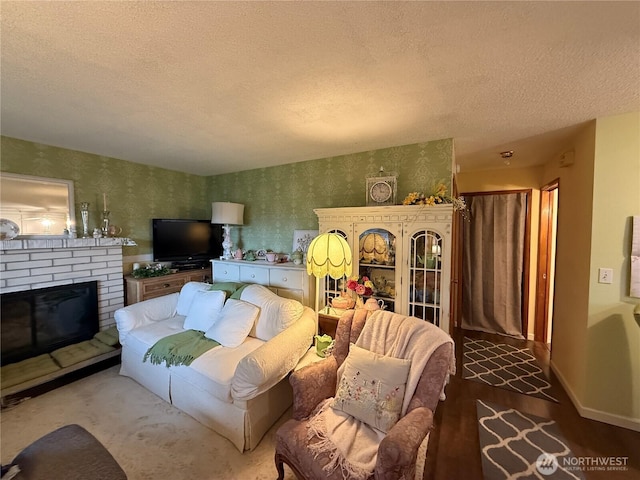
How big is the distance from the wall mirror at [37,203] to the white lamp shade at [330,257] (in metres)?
3.08

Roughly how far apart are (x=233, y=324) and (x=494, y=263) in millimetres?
3634

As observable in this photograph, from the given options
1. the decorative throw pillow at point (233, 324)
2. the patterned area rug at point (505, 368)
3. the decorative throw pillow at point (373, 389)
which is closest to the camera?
the decorative throw pillow at point (373, 389)

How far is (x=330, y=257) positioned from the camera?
2148 millimetres

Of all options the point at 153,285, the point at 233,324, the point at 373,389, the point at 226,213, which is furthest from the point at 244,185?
the point at 373,389

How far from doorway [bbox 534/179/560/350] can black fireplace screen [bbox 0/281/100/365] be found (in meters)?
5.81

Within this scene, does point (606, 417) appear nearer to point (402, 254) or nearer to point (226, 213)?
point (402, 254)

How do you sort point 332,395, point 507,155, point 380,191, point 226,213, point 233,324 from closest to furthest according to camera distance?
point 332,395
point 233,324
point 380,191
point 507,155
point 226,213

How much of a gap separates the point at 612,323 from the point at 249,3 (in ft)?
10.5

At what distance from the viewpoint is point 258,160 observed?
3.45 m

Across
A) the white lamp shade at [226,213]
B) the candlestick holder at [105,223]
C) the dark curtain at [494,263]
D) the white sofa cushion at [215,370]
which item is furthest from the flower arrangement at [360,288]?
the candlestick holder at [105,223]

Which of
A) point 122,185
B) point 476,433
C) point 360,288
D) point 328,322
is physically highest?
point 122,185

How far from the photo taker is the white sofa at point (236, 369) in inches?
68.2

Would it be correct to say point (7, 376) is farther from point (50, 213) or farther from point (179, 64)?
point (179, 64)

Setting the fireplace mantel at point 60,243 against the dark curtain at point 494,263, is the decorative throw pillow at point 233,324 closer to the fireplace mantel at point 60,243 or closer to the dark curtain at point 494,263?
the fireplace mantel at point 60,243
